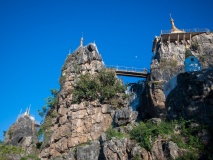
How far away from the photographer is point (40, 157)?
81.7ft

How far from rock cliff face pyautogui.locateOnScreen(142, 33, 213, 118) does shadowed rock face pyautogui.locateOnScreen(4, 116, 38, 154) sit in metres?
15.3

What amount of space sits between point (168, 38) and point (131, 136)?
27.0m

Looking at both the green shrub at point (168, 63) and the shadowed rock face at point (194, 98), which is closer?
the shadowed rock face at point (194, 98)

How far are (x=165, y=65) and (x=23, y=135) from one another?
21.8 metres

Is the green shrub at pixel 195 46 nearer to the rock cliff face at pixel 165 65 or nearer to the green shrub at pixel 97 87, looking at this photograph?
the rock cliff face at pixel 165 65

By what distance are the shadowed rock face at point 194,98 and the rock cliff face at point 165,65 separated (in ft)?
25.9

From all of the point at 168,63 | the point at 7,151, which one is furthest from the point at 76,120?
the point at 168,63

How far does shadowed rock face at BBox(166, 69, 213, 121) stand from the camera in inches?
646

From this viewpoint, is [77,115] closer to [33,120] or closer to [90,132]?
[90,132]

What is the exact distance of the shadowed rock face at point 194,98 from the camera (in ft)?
53.8

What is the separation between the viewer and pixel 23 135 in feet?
97.5

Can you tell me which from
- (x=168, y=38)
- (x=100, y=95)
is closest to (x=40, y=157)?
(x=100, y=95)

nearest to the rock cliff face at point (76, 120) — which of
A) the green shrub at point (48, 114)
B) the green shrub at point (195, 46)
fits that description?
the green shrub at point (48, 114)

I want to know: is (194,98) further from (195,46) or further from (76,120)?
(195,46)
